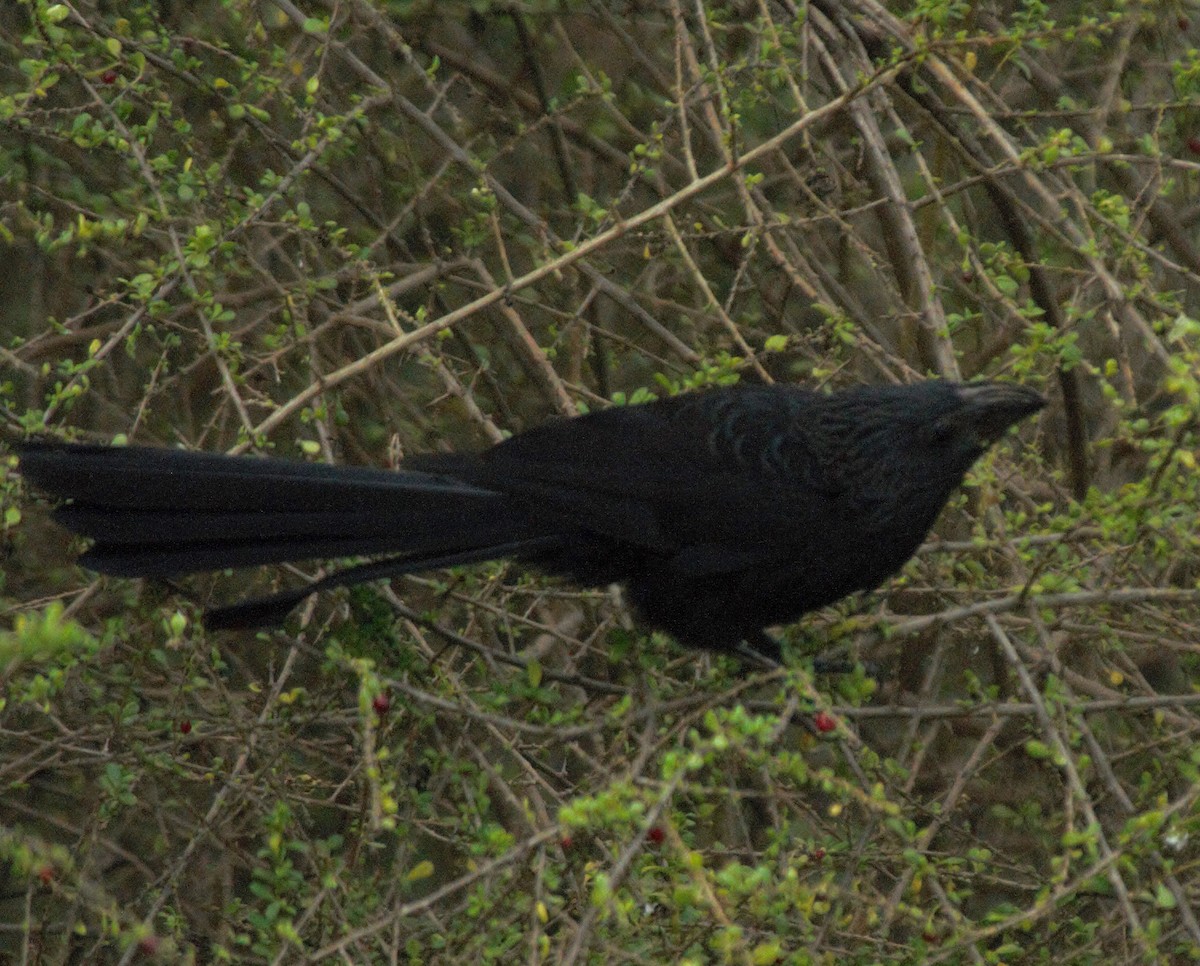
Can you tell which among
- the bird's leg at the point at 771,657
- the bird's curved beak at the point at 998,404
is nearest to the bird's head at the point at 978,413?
Answer: the bird's curved beak at the point at 998,404

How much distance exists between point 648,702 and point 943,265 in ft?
6.71

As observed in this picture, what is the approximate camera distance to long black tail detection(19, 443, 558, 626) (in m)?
2.82

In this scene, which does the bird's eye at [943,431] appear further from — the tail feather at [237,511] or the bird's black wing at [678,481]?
the tail feather at [237,511]

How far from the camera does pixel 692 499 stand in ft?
11.5

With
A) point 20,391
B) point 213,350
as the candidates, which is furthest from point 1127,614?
point 20,391

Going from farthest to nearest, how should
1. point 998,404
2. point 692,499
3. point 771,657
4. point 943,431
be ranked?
point 771,657 < point 692,499 < point 943,431 < point 998,404

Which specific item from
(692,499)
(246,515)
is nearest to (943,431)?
(692,499)

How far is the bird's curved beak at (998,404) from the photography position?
124 inches

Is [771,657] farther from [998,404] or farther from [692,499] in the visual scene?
[998,404]

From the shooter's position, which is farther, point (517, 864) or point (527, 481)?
point (527, 481)

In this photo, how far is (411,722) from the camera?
296 cm

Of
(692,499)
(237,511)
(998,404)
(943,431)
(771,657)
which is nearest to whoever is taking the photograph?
(237,511)

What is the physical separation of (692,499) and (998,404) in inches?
26.4

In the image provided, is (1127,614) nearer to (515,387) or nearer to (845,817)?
(845,817)
